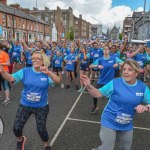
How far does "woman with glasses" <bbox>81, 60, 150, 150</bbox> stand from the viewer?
133 inches

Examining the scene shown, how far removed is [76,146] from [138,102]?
7.12ft

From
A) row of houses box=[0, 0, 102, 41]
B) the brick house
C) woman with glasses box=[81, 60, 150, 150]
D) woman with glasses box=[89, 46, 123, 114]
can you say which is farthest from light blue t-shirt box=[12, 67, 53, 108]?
the brick house

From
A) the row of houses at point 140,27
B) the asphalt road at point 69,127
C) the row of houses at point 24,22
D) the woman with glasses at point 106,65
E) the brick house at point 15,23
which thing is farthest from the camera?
the row of houses at point 24,22

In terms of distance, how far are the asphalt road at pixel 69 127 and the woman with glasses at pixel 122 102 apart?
66.9 inches

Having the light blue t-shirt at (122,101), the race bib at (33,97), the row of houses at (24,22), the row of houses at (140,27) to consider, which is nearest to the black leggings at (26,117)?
the race bib at (33,97)

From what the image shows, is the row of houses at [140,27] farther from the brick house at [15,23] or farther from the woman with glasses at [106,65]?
the woman with glasses at [106,65]

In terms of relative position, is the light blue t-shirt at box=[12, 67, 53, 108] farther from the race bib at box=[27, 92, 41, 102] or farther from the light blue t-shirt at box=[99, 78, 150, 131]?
the light blue t-shirt at box=[99, 78, 150, 131]

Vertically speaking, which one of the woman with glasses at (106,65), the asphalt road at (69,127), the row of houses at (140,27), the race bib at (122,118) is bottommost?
the asphalt road at (69,127)

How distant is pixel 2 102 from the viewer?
27.2ft

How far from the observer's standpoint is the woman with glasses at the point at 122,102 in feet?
11.1

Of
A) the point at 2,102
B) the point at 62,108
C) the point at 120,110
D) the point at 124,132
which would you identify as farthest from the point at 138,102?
the point at 2,102

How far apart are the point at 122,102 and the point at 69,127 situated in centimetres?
304

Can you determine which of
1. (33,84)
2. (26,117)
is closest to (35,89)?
(33,84)

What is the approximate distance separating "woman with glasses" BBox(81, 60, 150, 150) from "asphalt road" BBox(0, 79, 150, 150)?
170 centimetres
